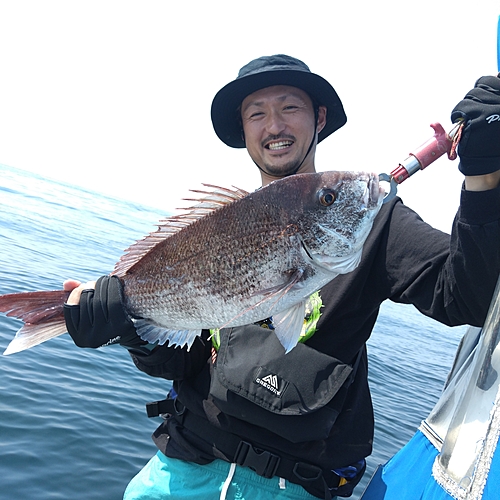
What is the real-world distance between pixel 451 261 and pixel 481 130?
616 millimetres

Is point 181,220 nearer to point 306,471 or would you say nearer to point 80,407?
point 306,471

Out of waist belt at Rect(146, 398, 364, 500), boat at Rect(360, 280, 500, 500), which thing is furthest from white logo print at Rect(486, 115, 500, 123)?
waist belt at Rect(146, 398, 364, 500)

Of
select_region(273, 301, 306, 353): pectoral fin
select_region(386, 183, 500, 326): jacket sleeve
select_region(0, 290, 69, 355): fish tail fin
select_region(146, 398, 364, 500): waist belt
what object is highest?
select_region(386, 183, 500, 326): jacket sleeve

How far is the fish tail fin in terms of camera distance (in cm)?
246

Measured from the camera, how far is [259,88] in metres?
3.37

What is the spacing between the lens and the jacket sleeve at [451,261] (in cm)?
193

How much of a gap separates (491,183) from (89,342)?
238 cm

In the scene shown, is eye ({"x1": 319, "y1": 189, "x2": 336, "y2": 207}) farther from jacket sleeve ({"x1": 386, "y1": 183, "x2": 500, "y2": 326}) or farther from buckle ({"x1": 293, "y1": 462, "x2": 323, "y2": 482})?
buckle ({"x1": 293, "y1": 462, "x2": 323, "y2": 482})

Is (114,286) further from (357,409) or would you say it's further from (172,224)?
(357,409)

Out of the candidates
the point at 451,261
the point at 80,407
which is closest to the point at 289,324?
the point at 451,261

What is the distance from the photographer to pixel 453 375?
9.27ft

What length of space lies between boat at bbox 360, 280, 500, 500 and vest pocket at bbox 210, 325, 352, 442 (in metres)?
0.64

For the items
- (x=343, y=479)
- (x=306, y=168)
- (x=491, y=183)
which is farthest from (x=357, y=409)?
(x=306, y=168)

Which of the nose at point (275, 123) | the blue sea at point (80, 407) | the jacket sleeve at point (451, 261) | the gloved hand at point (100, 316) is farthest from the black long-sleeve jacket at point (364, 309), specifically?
the blue sea at point (80, 407)
